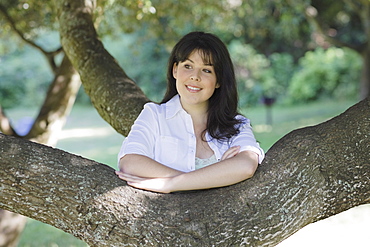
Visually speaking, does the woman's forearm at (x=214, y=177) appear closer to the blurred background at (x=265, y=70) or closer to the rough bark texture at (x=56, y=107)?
the rough bark texture at (x=56, y=107)

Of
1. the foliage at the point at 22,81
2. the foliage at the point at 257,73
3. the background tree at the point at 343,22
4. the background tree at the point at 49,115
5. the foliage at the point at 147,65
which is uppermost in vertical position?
the background tree at the point at 343,22

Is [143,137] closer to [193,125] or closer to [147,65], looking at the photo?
[193,125]

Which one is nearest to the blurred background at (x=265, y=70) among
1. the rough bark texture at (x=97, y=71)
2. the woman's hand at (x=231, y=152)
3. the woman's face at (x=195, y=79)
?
the rough bark texture at (x=97, y=71)

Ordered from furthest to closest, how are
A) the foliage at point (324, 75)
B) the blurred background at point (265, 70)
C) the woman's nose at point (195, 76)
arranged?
the foliage at point (324, 75) → the blurred background at point (265, 70) → the woman's nose at point (195, 76)

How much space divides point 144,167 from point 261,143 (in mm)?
8755

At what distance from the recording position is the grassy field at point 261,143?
19.5 ft

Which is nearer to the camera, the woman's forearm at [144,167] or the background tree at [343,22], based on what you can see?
the woman's forearm at [144,167]

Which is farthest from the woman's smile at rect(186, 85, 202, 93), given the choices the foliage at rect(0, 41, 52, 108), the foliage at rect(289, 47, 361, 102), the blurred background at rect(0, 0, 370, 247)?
the foliage at rect(0, 41, 52, 108)

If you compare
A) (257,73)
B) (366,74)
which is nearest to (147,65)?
(257,73)

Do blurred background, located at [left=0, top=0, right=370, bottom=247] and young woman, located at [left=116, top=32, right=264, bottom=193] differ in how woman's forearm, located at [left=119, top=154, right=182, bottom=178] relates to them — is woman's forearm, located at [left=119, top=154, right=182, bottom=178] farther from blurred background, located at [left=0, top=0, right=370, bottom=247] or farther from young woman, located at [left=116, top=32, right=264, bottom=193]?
blurred background, located at [left=0, top=0, right=370, bottom=247]

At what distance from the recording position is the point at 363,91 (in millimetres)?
11586

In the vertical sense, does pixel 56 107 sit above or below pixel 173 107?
below

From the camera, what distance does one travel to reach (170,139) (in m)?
2.62

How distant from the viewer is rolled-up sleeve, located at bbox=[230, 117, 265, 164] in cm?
244
